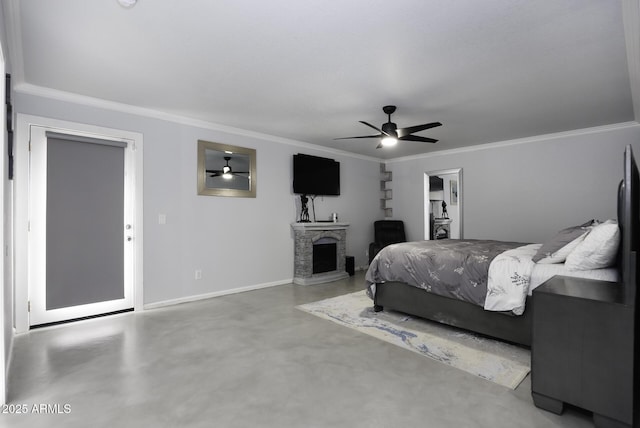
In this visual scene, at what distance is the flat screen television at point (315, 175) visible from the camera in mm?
5574

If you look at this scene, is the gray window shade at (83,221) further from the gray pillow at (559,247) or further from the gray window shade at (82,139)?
the gray pillow at (559,247)

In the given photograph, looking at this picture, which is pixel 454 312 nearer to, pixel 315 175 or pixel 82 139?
pixel 315 175

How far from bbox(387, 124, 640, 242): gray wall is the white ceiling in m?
0.64

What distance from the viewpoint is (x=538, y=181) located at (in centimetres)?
525

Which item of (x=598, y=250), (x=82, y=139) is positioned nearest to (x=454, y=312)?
(x=598, y=250)

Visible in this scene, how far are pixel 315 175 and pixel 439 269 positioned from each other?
3166mm

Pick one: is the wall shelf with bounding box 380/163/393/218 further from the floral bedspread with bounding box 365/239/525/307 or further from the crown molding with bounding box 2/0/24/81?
the crown molding with bounding box 2/0/24/81

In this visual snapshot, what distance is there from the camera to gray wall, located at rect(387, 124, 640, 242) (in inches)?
183

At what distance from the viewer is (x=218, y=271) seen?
15.2 feet

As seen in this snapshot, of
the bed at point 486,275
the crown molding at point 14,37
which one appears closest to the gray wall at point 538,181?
the bed at point 486,275

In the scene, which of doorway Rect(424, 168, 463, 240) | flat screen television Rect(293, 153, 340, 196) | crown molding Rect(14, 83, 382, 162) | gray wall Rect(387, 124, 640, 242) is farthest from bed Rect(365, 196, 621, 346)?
doorway Rect(424, 168, 463, 240)

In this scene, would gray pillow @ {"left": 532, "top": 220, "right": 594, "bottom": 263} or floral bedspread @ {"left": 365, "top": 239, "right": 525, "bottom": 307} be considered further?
floral bedspread @ {"left": 365, "top": 239, "right": 525, "bottom": 307}

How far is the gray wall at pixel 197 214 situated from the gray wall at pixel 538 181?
9.12ft

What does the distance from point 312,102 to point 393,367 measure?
9.29 feet
